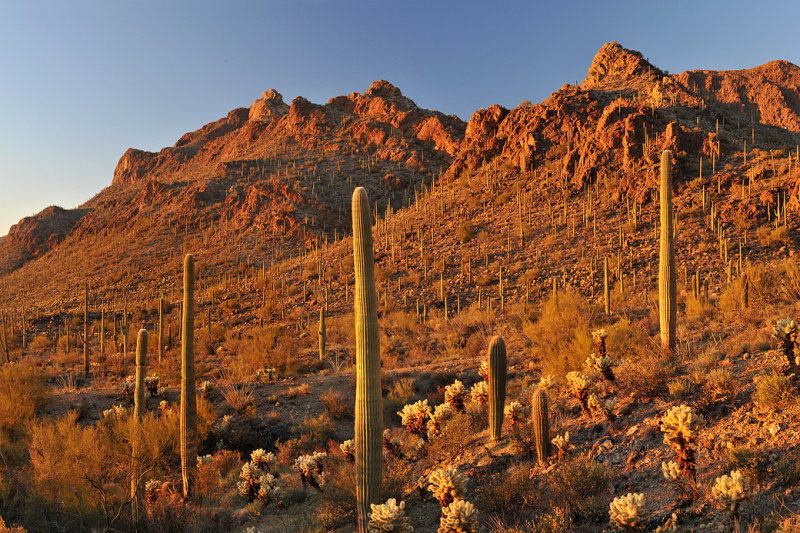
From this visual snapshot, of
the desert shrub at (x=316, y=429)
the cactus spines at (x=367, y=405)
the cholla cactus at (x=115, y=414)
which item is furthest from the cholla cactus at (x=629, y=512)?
the cholla cactus at (x=115, y=414)

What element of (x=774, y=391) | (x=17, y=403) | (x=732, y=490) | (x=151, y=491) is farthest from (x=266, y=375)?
(x=732, y=490)

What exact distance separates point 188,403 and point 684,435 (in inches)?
368

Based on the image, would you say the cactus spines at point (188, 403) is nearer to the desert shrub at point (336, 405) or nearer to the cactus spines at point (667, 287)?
the desert shrub at point (336, 405)

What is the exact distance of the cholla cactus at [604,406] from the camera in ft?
23.8

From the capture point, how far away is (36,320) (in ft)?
117

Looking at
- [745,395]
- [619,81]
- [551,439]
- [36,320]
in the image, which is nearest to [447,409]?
[551,439]

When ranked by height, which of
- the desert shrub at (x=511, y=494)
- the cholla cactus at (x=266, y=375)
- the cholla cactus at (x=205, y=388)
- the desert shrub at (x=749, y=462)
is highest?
the desert shrub at (x=749, y=462)

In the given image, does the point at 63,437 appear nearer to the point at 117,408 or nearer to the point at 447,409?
the point at 117,408

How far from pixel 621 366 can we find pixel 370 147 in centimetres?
5407

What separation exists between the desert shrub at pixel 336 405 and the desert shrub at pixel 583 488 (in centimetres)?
876

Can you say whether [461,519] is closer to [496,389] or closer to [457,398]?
[496,389]

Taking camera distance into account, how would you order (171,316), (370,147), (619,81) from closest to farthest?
1. (171,316)
2. (619,81)
3. (370,147)

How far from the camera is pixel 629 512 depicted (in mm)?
4527

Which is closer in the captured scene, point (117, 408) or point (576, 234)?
point (117, 408)
